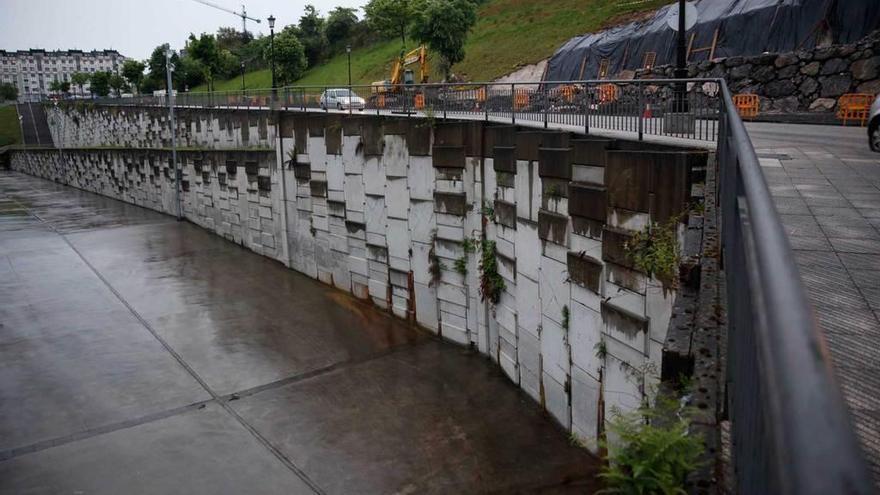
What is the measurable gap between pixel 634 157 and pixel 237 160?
21.1m

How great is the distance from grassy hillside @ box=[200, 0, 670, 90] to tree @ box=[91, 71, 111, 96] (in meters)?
45.7

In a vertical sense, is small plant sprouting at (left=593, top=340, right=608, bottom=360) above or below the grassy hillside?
below

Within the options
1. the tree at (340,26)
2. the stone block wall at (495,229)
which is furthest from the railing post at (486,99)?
the tree at (340,26)

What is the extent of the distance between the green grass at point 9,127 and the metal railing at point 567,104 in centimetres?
7850

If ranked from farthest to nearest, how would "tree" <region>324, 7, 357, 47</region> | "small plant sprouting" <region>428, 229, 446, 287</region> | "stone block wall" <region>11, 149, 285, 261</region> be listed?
"tree" <region>324, 7, 357, 47</region>
"stone block wall" <region>11, 149, 285, 261</region>
"small plant sprouting" <region>428, 229, 446, 287</region>

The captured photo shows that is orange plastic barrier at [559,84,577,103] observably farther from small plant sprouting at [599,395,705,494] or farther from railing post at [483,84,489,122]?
small plant sprouting at [599,395,705,494]

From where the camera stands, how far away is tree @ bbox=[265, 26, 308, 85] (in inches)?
2744

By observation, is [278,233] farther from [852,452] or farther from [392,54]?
[392,54]

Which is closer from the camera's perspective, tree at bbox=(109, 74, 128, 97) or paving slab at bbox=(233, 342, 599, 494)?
paving slab at bbox=(233, 342, 599, 494)

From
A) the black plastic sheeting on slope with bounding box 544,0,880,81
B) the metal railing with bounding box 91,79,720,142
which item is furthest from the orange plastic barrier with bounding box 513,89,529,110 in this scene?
the black plastic sheeting on slope with bounding box 544,0,880,81

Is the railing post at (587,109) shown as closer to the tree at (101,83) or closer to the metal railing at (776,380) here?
the metal railing at (776,380)

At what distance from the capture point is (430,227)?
59.8 ft

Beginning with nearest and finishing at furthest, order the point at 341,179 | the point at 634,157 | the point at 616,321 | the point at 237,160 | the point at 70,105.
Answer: the point at 634,157, the point at 616,321, the point at 341,179, the point at 237,160, the point at 70,105

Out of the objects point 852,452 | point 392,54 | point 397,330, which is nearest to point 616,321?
point 397,330
